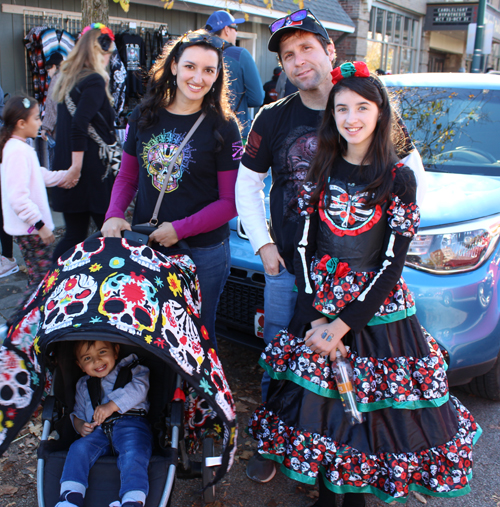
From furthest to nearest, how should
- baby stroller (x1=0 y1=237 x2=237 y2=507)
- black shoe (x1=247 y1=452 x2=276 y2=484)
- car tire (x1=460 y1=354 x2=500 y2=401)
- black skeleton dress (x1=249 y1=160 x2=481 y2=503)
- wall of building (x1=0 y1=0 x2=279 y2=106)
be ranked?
wall of building (x1=0 y1=0 x2=279 y2=106), car tire (x1=460 y1=354 x2=500 y2=401), black shoe (x1=247 y1=452 x2=276 y2=484), black skeleton dress (x1=249 y1=160 x2=481 y2=503), baby stroller (x1=0 y1=237 x2=237 y2=507)

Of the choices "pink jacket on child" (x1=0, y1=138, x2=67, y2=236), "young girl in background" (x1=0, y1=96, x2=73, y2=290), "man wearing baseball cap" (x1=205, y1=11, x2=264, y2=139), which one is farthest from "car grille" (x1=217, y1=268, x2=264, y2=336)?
"man wearing baseball cap" (x1=205, y1=11, x2=264, y2=139)

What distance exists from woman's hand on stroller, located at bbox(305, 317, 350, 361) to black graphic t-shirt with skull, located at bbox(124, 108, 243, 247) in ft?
2.78

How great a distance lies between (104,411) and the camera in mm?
2367

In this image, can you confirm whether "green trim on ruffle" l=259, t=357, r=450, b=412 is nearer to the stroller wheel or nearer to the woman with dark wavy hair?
the stroller wheel

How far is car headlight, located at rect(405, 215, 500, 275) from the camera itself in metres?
2.86

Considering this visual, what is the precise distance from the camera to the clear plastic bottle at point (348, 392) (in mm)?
2225

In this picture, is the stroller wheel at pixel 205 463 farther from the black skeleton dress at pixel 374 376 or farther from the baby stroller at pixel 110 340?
the black skeleton dress at pixel 374 376

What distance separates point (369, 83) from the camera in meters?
2.19

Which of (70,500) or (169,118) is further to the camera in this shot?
(169,118)

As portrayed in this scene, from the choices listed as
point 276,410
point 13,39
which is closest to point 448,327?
point 276,410

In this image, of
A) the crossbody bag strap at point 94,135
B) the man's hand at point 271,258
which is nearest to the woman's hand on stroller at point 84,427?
the man's hand at point 271,258

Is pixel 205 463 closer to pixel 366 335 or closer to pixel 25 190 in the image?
pixel 366 335

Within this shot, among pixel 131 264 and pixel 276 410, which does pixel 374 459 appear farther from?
pixel 131 264

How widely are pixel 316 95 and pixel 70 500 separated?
2048 millimetres
